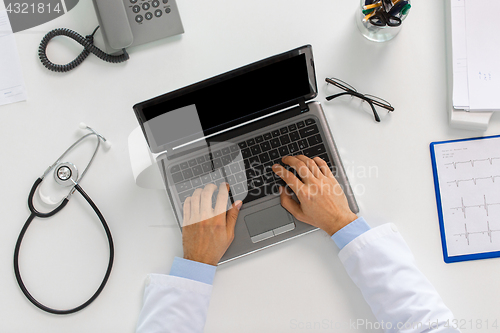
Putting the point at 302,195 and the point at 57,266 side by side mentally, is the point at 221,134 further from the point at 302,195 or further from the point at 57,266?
the point at 57,266

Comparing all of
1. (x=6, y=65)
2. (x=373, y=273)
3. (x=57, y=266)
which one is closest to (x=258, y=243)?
(x=373, y=273)

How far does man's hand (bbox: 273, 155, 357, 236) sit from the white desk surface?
7 centimetres

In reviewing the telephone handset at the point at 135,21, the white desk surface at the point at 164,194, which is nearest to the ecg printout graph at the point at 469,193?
the white desk surface at the point at 164,194

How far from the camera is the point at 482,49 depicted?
826 mm

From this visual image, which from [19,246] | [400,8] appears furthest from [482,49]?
[19,246]

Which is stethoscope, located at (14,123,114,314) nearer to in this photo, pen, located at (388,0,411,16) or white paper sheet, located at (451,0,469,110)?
pen, located at (388,0,411,16)

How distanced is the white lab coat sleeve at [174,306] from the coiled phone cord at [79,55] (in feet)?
1.87

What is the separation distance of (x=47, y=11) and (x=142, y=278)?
2.45 ft

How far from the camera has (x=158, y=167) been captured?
831mm

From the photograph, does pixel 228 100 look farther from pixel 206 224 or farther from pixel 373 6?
pixel 373 6

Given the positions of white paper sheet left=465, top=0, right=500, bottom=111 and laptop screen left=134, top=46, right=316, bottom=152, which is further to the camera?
white paper sheet left=465, top=0, right=500, bottom=111

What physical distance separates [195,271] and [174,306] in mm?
93

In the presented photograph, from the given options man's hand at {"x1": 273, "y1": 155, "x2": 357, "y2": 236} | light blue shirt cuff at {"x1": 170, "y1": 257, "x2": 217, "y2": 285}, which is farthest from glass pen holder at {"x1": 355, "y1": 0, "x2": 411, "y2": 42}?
light blue shirt cuff at {"x1": 170, "y1": 257, "x2": 217, "y2": 285}

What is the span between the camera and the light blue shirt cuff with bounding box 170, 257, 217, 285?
0.80m
